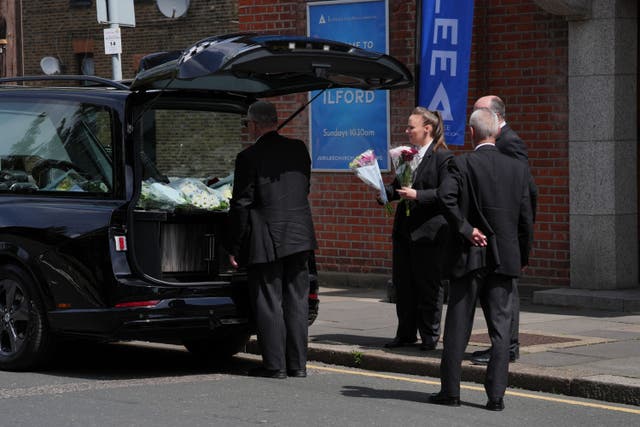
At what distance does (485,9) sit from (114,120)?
19.6ft

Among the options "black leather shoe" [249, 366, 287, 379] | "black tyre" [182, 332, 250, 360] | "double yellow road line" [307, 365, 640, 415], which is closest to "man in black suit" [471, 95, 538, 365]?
"double yellow road line" [307, 365, 640, 415]

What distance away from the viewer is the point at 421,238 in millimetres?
10297

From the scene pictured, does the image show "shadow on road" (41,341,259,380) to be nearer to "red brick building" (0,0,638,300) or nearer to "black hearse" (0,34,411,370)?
"black hearse" (0,34,411,370)

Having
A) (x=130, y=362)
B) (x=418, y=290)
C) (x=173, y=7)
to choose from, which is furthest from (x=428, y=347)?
(x=173, y=7)

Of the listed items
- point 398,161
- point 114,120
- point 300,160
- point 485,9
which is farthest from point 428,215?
point 485,9

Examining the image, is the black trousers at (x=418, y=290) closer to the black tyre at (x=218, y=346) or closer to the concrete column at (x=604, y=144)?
the black tyre at (x=218, y=346)

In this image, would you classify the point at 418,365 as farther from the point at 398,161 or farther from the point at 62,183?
the point at 62,183

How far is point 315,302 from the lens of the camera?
34.1 feet

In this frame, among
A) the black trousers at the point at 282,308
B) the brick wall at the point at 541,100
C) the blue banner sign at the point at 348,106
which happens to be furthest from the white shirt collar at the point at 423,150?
the blue banner sign at the point at 348,106

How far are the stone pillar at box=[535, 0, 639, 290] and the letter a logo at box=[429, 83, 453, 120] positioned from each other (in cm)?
155

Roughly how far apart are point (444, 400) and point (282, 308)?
5.87ft

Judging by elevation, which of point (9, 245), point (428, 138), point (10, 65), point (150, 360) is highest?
point (10, 65)

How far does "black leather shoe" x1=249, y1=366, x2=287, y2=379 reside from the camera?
32.2 ft

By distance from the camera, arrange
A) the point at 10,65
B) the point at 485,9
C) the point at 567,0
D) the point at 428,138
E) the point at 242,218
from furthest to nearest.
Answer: the point at 10,65 → the point at 485,9 → the point at 567,0 → the point at 428,138 → the point at 242,218
